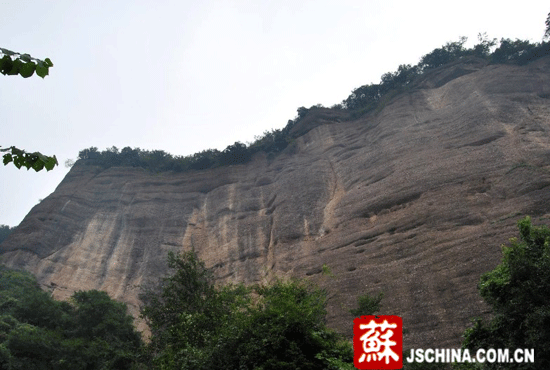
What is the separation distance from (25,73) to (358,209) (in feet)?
79.4

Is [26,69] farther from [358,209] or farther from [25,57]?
[358,209]

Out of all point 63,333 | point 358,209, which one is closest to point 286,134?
point 358,209

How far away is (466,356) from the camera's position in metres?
11.3

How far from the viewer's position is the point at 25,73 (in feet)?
11.2

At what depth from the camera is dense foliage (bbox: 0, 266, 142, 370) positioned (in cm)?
1823

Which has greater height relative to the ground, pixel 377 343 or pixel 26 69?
pixel 26 69

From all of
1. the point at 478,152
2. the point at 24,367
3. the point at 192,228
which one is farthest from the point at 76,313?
the point at 478,152

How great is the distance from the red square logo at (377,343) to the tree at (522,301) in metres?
3.11

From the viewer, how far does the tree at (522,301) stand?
9.75 metres

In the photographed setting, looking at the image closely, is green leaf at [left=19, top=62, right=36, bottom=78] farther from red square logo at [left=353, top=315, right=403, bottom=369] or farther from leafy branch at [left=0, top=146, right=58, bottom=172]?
red square logo at [left=353, top=315, right=403, bottom=369]

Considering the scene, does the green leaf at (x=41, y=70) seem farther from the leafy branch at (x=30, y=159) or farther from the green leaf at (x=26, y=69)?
the leafy branch at (x=30, y=159)

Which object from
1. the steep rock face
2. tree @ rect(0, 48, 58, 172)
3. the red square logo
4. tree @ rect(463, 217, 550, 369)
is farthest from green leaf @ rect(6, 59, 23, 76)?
the steep rock face

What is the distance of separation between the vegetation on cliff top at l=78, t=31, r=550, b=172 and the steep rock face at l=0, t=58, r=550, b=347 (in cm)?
124

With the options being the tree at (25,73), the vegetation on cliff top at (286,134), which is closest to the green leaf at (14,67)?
the tree at (25,73)
